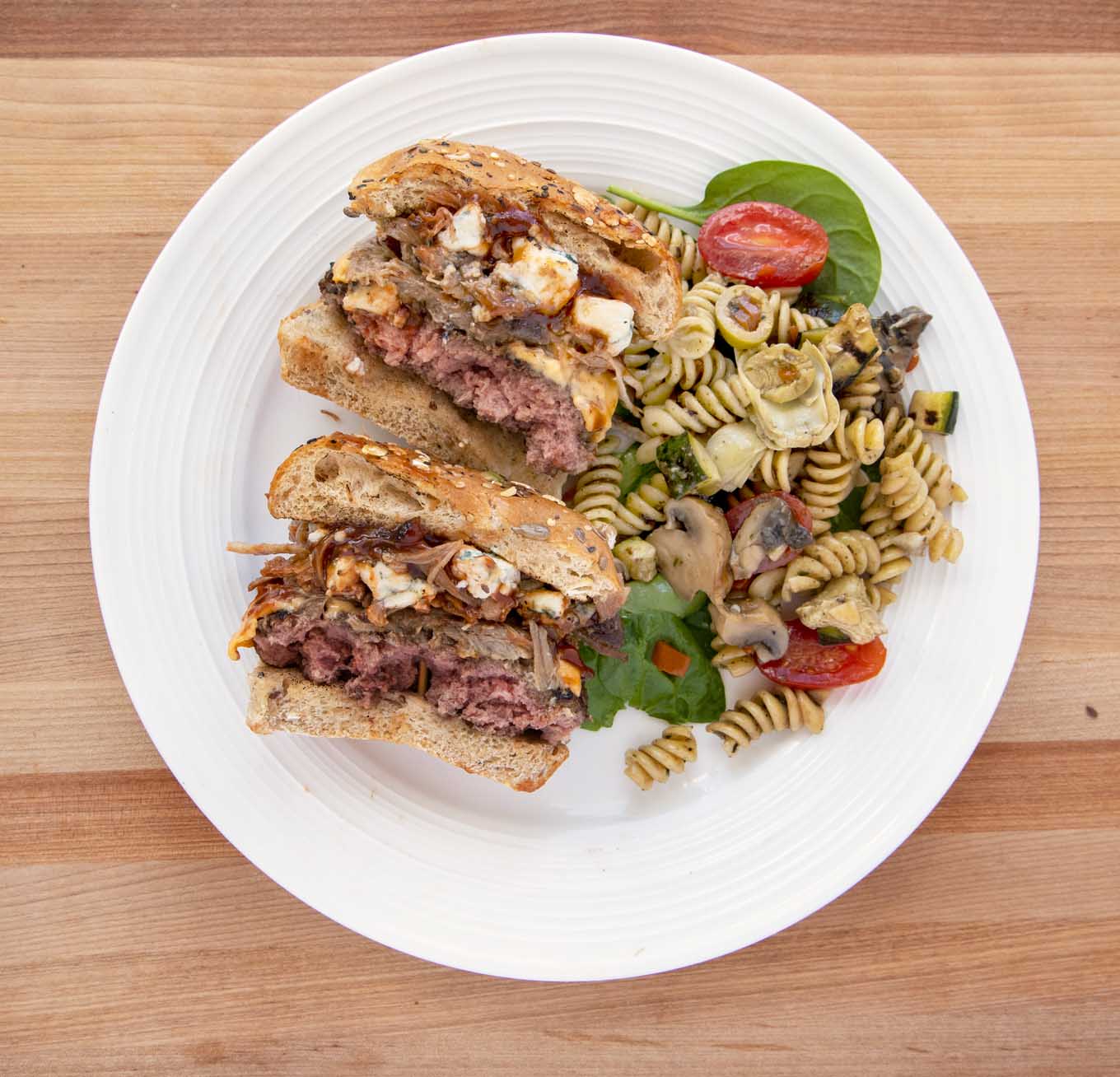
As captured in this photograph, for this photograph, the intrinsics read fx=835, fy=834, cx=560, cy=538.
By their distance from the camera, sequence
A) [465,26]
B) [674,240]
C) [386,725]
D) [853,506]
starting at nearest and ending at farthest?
[386,725], [674,240], [853,506], [465,26]

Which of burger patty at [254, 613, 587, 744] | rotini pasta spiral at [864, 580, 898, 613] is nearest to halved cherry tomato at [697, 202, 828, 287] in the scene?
rotini pasta spiral at [864, 580, 898, 613]

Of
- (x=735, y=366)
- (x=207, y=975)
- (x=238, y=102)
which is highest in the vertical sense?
(x=238, y=102)

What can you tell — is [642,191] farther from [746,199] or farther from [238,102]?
[238,102]

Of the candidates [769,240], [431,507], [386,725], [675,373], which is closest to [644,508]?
[675,373]

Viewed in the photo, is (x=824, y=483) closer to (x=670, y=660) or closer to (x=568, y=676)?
(x=670, y=660)

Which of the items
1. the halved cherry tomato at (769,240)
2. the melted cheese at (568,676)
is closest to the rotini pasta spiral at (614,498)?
the melted cheese at (568,676)

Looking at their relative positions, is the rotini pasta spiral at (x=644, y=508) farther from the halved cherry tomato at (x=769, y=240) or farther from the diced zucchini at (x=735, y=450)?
the halved cherry tomato at (x=769, y=240)

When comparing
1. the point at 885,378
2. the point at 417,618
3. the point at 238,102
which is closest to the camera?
the point at 417,618

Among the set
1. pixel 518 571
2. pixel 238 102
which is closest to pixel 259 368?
pixel 238 102
